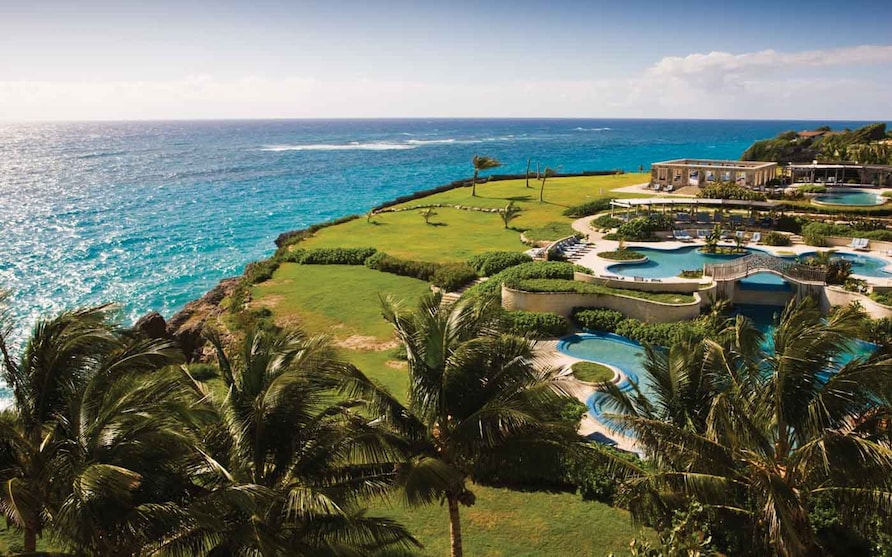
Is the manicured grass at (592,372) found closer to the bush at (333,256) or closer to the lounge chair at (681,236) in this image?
the lounge chair at (681,236)

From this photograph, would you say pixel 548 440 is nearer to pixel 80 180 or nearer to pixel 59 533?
pixel 59 533

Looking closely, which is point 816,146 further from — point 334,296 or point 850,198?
point 334,296

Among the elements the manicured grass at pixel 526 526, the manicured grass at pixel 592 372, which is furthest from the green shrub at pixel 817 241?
the manicured grass at pixel 526 526

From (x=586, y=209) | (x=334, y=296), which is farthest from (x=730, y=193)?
(x=334, y=296)

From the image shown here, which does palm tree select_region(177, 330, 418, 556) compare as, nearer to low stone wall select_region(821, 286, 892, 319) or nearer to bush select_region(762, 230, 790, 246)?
low stone wall select_region(821, 286, 892, 319)

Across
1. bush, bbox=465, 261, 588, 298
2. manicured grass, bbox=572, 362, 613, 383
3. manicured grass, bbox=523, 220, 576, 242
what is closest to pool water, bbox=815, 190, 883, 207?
manicured grass, bbox=523, 220, 576, 242

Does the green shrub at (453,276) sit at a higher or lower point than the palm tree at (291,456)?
lower
